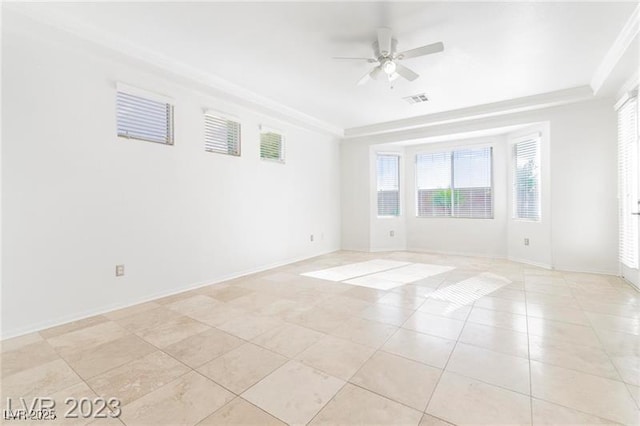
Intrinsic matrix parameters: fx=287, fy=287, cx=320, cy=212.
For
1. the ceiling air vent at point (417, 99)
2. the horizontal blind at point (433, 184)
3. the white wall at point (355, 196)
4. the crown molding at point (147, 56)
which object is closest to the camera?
the crown molding at point (147, 56)

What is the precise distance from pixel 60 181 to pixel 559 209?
667 cm

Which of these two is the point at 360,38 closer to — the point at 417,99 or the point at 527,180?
the point at 417,99

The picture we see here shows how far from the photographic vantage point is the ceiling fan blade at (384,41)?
8.81 ft

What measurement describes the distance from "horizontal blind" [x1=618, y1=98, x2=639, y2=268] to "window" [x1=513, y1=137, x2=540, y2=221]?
1.05m

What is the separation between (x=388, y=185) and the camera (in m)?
6.90

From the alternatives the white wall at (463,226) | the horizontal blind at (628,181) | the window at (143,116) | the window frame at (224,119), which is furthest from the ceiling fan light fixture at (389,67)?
the white wall at (463,226)

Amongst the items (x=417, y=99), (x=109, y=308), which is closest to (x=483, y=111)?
(x=417, y=99)

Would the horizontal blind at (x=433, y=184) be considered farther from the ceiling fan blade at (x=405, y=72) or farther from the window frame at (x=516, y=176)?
the ceiling fan blade at (x=405, y=72)

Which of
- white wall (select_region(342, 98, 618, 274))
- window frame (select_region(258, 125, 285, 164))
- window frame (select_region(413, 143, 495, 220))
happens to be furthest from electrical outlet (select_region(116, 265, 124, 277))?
white wall (select_region(342, 98, 618, 274))

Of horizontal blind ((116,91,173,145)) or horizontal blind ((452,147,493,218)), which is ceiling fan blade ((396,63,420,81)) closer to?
horizontal blind ((116,91,173,145))

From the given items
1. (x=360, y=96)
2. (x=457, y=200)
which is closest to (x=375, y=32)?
(x=360, y=96)

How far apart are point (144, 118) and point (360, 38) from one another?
8.57 ft

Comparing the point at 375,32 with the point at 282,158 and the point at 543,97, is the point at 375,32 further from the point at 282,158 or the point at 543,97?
the point at 543,97

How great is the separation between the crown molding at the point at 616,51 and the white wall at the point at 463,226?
2.02m
